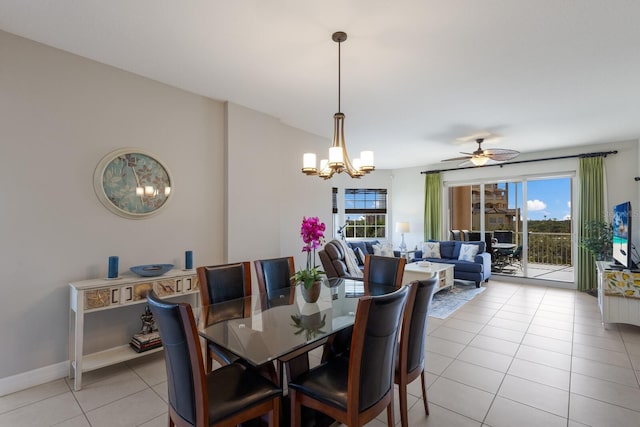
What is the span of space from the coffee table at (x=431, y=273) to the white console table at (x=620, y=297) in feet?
6.66

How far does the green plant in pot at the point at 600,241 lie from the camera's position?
491cm

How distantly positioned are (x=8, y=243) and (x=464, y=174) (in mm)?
7733

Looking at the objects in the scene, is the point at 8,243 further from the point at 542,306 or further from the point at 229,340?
the point at 542,306

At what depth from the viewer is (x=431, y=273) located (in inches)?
193

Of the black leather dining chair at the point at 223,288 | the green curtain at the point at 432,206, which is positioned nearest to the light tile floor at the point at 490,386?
the black leather dining chair at the point at 223,288

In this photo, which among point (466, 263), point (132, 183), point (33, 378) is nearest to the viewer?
point (33, 378)

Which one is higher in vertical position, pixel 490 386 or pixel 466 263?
pixel 466 263

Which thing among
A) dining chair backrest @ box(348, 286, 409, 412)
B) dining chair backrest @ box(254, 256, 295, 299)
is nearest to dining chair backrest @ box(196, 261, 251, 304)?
dining chair backrest @ box(254, 256, 295, 299)

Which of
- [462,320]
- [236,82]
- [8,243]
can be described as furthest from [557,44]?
[8,243]

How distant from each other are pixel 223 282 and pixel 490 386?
234 cm

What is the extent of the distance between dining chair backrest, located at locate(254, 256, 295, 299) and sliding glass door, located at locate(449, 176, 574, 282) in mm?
5710

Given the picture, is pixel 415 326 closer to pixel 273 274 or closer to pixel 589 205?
pixel 273 274

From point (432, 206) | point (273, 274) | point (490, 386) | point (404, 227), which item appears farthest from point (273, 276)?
point (432, 206)

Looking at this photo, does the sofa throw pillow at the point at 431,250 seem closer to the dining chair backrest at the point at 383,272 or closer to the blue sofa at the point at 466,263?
the blue sofa at the point at 466,263
